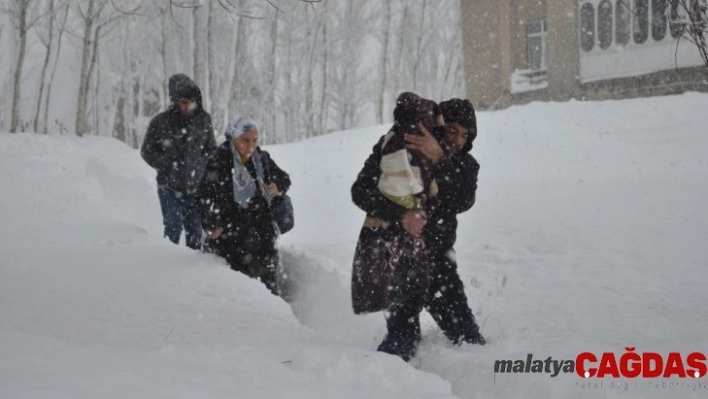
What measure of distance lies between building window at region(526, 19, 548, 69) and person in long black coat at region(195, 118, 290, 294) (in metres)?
21.1

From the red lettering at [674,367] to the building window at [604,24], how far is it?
62.0 feet

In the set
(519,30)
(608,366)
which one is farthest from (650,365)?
(519,30)

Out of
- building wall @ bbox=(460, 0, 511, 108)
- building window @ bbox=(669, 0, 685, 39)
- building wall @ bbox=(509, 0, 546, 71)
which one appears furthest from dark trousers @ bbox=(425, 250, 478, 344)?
building wall @ bbox=(509, 0, 546, 71)

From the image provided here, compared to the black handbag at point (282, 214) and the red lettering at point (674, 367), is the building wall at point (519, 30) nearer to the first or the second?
the black handbag at point (282, 214)

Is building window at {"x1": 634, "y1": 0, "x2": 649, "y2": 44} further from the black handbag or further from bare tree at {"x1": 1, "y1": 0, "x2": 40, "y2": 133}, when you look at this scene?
bare tree at {"x1": 1, "y1": 0, "x2": 40, "y2": 133}

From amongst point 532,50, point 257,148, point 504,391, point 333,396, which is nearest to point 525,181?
point 257,148

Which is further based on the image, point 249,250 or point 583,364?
point 249,250

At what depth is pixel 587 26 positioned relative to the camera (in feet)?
69.2

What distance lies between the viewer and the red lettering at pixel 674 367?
338 cm

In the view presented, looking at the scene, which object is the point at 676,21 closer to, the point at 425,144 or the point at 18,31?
the point at 425,144

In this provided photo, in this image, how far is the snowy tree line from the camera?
2172 cm

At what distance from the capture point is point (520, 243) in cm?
736

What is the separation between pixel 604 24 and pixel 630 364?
19.5m

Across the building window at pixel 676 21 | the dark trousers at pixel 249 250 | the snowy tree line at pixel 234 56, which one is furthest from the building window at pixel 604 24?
the dark trousers at pixel 249 250
